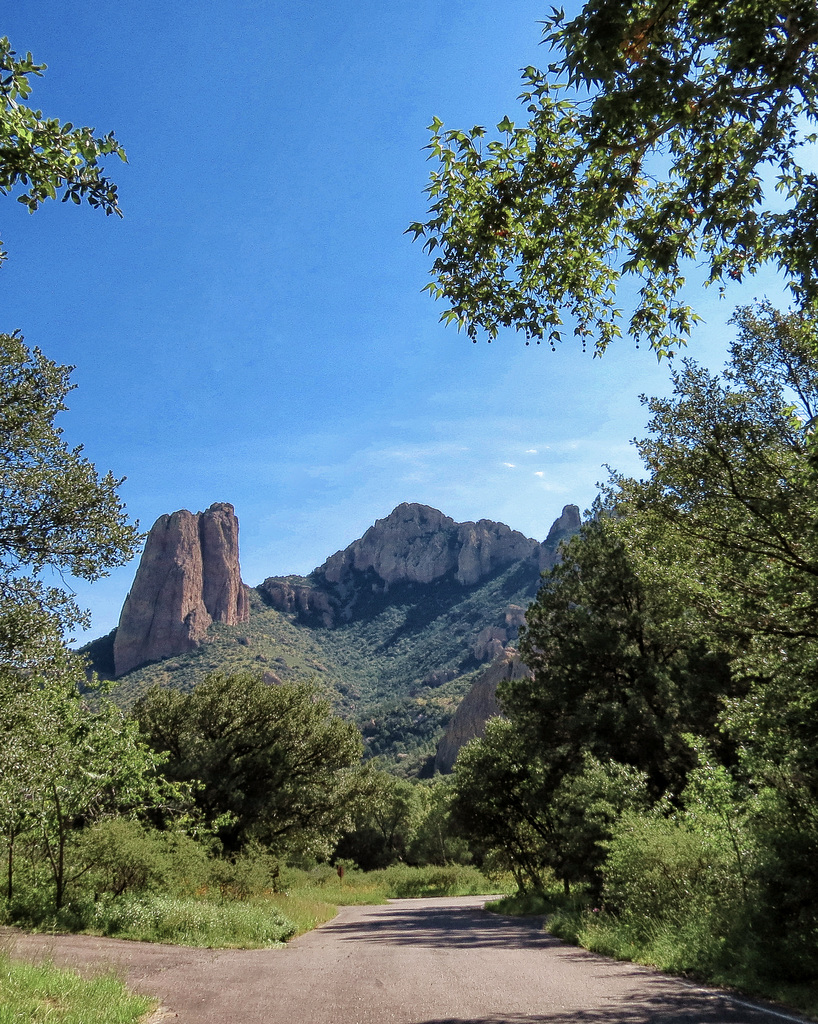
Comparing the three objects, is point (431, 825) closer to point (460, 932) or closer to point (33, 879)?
point (460, 932)

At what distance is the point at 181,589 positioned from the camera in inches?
5768

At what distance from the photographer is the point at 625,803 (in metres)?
14.9

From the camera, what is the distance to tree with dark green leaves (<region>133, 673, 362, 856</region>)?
2462 cm

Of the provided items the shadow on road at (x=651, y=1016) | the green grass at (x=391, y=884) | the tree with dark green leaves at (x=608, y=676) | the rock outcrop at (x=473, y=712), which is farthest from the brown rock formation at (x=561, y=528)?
the shadow on road at (x=651, y=1016)

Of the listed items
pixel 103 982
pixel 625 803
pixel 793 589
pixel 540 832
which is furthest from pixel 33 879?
pixel 540 832

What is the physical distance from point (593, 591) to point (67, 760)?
55.8 feet

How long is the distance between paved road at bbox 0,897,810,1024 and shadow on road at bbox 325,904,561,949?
50.0 inches

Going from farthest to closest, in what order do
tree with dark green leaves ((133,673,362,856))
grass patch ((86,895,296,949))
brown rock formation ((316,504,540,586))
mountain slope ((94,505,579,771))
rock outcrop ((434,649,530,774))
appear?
brown rock formation ((316,504,540,586)) < mountain slope ((94,505,579,771)) < rock outcrop ((434,649,530,774)) < tree with dark green leaves ((133,673,362,856)) < grass patch ((86,895,296,949))

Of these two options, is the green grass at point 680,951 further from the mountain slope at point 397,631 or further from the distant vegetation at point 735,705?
the mountain slope at point 397,631

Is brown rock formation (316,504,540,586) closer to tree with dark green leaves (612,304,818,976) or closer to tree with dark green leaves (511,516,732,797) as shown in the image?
tree with dark green leaves (511,516,732,797)

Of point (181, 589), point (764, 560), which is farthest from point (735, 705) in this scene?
point (181, 589)

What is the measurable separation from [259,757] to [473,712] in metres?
69.4

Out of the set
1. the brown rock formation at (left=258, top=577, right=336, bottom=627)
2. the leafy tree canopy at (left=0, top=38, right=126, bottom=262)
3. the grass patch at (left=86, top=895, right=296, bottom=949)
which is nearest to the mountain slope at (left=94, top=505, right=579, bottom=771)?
the brown rock formation at (left=258, top=577, right=336, bottom=627)

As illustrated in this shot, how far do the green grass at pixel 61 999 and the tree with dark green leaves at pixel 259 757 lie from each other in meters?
19.7
